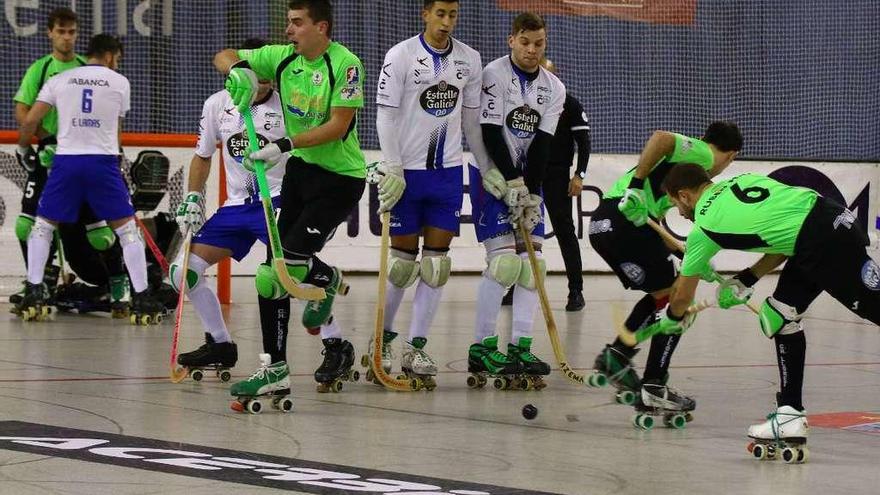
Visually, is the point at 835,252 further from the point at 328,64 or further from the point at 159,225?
the point at 159,225

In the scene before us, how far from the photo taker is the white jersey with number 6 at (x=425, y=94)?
24.4 feet

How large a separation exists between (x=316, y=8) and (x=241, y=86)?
496mm

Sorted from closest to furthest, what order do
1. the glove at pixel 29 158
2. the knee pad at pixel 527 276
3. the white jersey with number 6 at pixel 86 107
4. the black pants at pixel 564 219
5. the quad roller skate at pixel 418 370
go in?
the quad roller skate at pixel 418 370 < the knee pad at pixel 527 276 < the white jersey with number 6 at pixel 86 107 < the glove at pixel 29 158 < the black pants at pixel 564 219

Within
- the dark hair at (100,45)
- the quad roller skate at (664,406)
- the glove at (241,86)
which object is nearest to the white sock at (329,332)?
the glove at (241,86)

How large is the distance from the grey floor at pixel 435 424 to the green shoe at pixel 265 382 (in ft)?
0.38

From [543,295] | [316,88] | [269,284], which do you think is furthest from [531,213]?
[269,284]

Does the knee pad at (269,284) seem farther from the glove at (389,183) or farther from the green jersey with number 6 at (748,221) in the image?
the green jersey with number 6 at (748,221)

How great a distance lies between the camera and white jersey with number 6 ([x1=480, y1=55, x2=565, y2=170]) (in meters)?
7.72

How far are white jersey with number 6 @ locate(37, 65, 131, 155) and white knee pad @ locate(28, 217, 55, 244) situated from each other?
502mm

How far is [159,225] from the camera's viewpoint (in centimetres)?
1119

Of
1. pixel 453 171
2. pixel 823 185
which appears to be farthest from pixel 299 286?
pixel 823 185

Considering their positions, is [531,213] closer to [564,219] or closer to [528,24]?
[528,24]

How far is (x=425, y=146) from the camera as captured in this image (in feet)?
24.6

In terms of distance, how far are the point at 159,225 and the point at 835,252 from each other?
656cm
